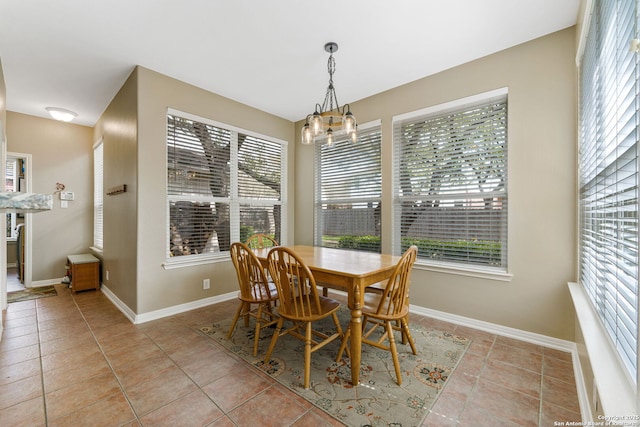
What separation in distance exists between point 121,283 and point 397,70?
4.07 meters

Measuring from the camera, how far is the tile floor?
1.55 meters

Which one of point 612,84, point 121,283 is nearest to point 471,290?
point 612,84

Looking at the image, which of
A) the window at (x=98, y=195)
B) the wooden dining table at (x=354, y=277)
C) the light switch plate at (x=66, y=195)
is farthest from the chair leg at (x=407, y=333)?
the light switch plate at (x=66, y=195)

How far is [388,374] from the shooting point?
76.2 inches

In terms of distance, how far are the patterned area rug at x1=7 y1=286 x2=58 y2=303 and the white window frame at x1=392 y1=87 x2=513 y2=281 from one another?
16.0 ft

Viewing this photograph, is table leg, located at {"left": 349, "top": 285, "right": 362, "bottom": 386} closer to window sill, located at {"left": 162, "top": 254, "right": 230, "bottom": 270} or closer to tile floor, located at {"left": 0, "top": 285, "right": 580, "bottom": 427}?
tile floor, located at {"left": 0, "top": 285, "right": 580, "bottom": 427}

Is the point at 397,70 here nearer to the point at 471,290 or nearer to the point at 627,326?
the point at 471,290

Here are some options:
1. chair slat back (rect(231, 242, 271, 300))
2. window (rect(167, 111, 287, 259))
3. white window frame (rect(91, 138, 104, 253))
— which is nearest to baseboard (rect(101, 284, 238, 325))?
window (rect(167, 111, 287, 259))

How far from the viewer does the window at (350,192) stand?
3592mm

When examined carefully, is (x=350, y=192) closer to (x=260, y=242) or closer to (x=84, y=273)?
(x=260, y=242)

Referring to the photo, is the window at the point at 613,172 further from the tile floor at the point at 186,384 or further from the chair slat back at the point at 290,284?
the chair slat back at the point at 290,284

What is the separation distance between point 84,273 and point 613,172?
18.4ft

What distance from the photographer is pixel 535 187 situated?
2412 mm

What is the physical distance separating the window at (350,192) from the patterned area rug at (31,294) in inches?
155
